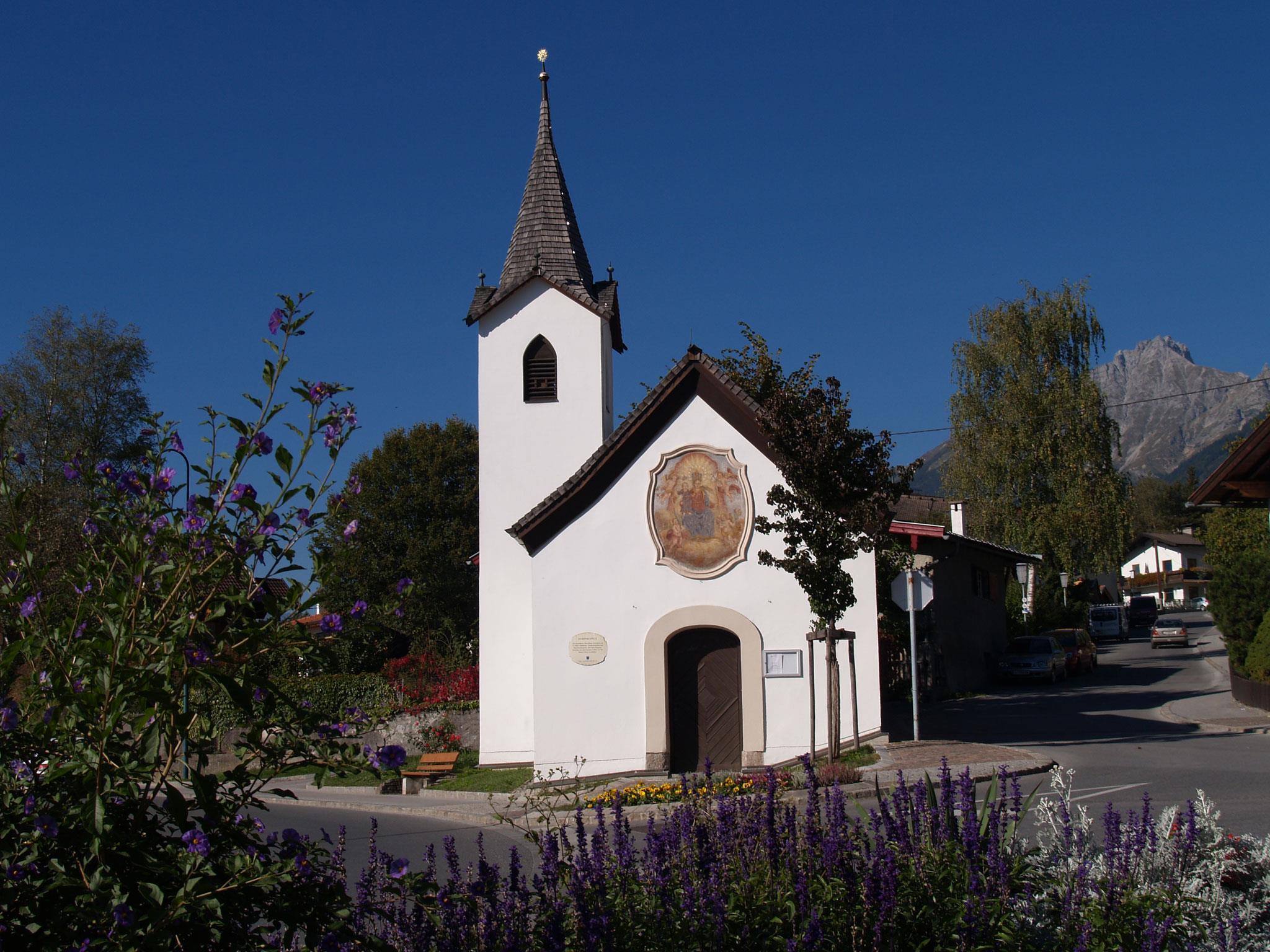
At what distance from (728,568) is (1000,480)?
30651 mm

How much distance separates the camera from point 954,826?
5.88 m

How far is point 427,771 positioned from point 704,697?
221 inches

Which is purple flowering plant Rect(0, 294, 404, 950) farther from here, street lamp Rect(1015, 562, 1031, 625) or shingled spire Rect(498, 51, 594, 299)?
street lamp Rect(1015, 562, 1031, 625)

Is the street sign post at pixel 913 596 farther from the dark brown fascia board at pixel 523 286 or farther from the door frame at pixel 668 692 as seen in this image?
the dark brown fascia board at pixel 523 286

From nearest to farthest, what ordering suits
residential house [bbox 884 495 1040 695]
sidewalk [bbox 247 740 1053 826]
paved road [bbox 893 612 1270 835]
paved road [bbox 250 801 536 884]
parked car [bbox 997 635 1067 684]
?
1. paved road [bbox 250 801 536 884]
2. paved road [bbox 893 612 1270 835]
3. sidewalk [bbox 247 740 1053 826]
4. residential house [bbox 884 495 1040 695]
5. parked car [bbox 997 635 1067 684]

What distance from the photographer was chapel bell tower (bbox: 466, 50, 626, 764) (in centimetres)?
2170

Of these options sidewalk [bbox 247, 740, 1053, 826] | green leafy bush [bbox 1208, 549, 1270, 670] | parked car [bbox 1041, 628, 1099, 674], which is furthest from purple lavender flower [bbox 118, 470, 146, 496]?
parked car [bbox 1041, 628, 1099, 674]

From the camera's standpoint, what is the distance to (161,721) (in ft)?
12.4

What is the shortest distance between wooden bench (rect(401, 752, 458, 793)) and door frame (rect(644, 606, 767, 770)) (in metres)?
4.72

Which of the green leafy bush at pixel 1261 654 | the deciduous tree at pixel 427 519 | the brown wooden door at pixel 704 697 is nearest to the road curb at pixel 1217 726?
the green leafy bush at pixel 1261 654

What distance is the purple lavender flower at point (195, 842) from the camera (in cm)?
381

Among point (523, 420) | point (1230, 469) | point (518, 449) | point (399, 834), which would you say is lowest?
point (399, 834)

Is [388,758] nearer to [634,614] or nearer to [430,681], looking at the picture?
[634,614]

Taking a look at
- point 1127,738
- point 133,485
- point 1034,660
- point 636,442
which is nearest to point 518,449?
point 636,442
